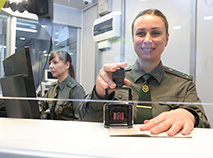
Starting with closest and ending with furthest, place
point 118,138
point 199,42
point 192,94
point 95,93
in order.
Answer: point 118,138 < point 95,93 < point 192,94 < point 199,42

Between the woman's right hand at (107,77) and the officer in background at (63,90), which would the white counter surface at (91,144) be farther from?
the officer in background at (63,90)

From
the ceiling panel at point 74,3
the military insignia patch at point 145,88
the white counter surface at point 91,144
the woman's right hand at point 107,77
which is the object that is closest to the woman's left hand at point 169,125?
the white counter surface at point 91,144

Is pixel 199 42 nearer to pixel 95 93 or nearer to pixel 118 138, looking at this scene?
pixel 95 93

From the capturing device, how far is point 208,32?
36.4 inches

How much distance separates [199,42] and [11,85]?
0.81 metres

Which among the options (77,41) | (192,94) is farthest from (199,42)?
(77,41)

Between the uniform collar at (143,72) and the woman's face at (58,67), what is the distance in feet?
0.90

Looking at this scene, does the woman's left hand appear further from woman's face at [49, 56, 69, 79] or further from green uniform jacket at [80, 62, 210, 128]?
woman's face at [49, 56, 69, 79]

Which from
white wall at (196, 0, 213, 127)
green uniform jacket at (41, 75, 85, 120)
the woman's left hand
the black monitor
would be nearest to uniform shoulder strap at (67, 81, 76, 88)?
green uniform jacket at (41, 75, 85, 120)

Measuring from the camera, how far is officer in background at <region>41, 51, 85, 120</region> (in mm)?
777

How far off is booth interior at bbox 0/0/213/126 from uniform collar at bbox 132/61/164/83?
0.03 metres

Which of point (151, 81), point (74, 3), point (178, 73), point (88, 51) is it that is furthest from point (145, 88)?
point (74, 3)

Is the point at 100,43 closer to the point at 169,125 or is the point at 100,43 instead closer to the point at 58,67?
the point at 58,67

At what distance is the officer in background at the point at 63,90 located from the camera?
777mm
